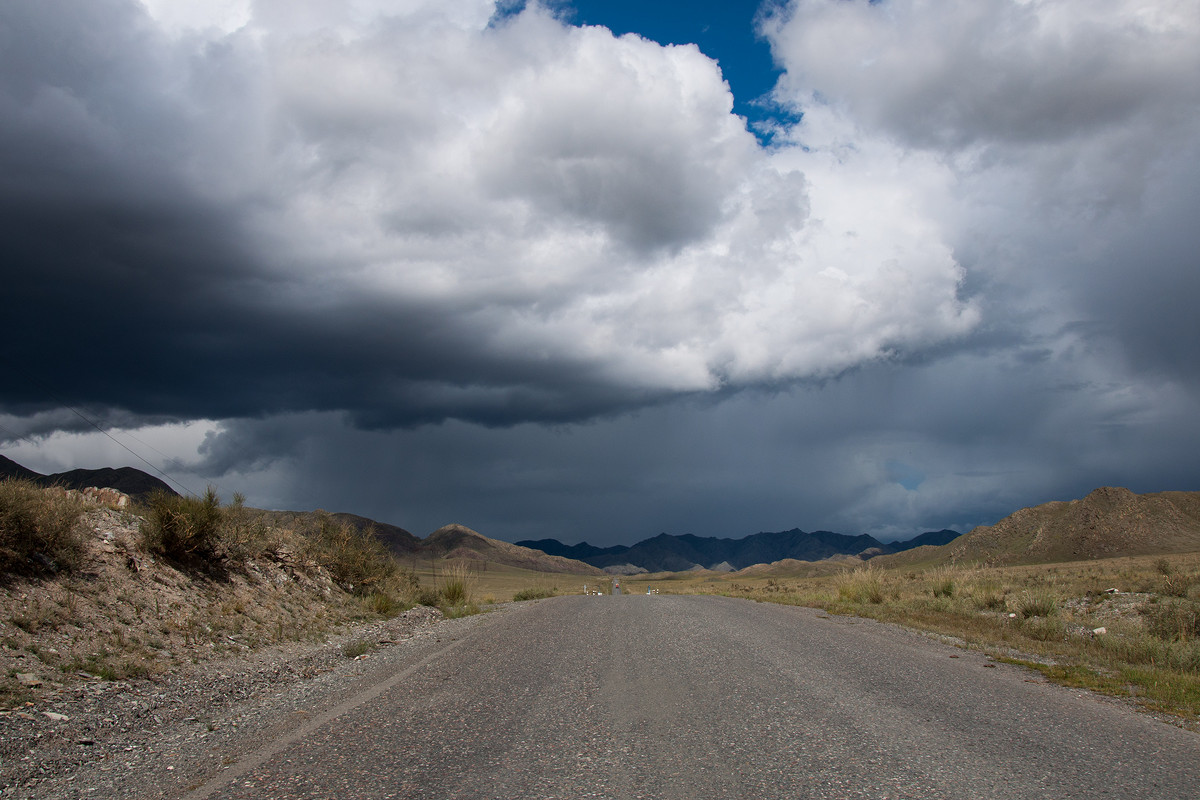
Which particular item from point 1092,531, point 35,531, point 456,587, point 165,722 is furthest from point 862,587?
point 1092,531

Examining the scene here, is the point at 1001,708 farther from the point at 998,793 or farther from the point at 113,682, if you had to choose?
the point at 113,682

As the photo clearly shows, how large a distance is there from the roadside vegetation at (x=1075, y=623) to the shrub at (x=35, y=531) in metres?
13.9

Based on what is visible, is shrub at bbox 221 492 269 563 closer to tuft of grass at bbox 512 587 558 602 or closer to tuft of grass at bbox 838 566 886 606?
tuft of grass at bbox 512 587 558 602

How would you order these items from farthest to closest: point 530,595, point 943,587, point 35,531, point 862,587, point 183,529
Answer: point 530,595
point 862,587
point 943,587
point 183,529
point 35,531

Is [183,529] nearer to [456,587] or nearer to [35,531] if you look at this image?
[35,531]

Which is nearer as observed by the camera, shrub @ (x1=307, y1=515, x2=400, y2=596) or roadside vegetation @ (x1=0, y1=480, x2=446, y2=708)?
roadside vegetation @ (x1=0, y1=480, x2=446, y2=708)

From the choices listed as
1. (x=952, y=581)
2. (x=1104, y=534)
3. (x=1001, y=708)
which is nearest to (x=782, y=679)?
(x=1001, y=708)

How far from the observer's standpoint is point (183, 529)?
42.9 feet

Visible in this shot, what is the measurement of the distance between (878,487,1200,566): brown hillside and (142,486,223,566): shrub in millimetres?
102556

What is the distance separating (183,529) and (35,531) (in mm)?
3118

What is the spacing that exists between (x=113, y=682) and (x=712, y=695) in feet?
23.2

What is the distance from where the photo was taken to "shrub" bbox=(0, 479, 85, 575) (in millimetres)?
9547

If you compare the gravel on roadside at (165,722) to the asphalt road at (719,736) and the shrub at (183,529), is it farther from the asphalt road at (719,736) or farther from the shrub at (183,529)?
the shrub at (183,529)

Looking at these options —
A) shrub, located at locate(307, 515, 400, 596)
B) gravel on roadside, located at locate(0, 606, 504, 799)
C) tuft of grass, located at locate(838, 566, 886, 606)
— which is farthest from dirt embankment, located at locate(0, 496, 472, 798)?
tuft of grass, located at locate(838, 566, 886, 606)
